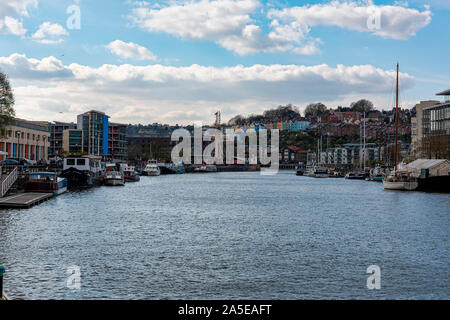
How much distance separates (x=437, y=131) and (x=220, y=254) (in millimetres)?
121042

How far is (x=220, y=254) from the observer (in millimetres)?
28250

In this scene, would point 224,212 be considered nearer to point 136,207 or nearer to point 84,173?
point 136,207

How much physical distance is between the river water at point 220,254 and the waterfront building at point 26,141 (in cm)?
6018

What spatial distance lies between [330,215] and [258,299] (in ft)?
103

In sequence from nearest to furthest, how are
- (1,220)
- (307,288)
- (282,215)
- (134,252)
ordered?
(307,288), (134,252), (1,220), (282,215)

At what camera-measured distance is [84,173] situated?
81.2 meters

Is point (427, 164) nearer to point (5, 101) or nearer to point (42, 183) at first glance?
point (42, 183)

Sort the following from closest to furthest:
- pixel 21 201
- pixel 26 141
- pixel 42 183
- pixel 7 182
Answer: pixel 21 201 < pixel 7 182 < pixel 42 183 < pixel 26 141

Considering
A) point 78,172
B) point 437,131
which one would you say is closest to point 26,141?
point 78,172

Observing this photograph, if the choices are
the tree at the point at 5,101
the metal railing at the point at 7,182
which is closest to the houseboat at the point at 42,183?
the metal railing at the point at 7,182

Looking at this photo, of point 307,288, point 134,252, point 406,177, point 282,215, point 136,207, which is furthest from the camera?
point 406,177

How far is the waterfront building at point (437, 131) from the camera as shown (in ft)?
357

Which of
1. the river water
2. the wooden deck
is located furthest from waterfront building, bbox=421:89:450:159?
the wooden deck
